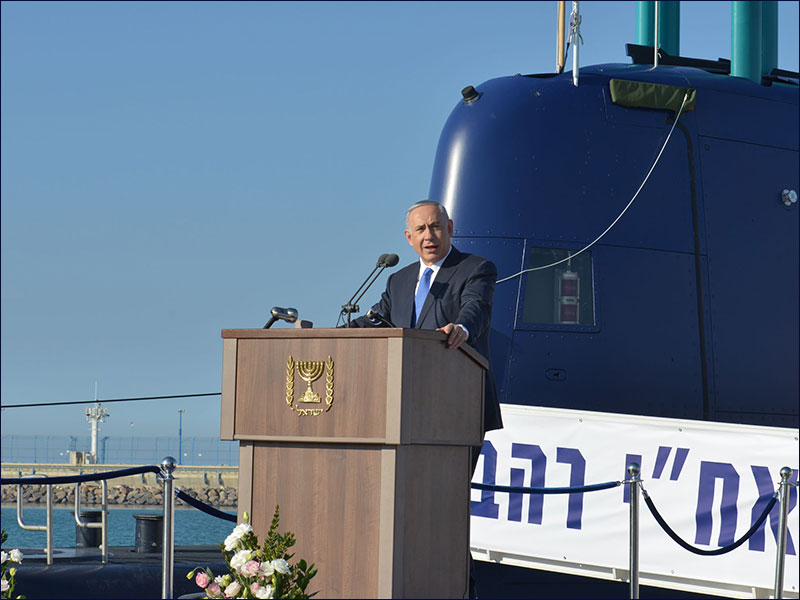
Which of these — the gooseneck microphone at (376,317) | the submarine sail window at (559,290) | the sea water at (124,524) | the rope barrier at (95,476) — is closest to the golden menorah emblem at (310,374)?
the gooseneck microphone at (376,317)

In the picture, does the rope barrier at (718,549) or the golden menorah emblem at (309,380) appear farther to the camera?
the rope barrier at (718,549)

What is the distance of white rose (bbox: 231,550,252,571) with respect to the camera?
13.6 feet

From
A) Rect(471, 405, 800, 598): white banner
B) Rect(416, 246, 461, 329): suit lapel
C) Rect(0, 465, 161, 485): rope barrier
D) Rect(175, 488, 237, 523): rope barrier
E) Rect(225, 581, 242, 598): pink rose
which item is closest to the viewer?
Rect(225, 581, 242, 598): pink rose

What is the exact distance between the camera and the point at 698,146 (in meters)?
7.87

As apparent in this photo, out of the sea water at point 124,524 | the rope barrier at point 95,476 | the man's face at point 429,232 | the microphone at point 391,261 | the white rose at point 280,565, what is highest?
the man's face at point 429,232

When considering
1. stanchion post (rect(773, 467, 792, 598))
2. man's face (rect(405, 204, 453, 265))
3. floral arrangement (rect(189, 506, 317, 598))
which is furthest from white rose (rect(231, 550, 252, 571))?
stanchion post (rect(773, 467, 792, 598))

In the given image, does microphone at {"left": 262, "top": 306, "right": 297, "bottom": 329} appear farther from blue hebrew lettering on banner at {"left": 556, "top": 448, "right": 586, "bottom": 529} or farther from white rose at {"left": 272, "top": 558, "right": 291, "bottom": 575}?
blue hebrew lettering on banner at {"left": 556, "top": 448, "right": 586, "bottom": 529}

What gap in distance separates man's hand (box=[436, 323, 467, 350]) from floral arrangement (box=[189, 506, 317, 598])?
89 centimetres

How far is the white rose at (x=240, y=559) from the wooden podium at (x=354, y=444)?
8 cm

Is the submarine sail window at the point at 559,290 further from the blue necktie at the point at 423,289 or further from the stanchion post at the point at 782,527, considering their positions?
the blue necktie at the point at 423,289

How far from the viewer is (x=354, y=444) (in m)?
4.00

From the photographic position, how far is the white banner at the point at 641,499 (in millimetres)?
6777

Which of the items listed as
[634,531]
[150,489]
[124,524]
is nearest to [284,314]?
[634,531]

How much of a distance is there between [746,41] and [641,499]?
154 inches
